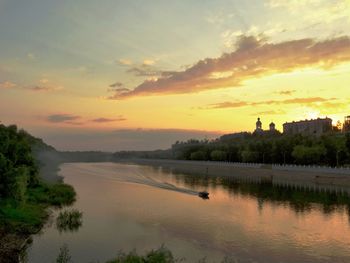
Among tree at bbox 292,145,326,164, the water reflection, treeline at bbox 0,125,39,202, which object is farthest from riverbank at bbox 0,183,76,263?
tree at bbox 292,145,326,164

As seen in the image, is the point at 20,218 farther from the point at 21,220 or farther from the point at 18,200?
the point at 18,200

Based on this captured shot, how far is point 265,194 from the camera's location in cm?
7662

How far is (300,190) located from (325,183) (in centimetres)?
1268

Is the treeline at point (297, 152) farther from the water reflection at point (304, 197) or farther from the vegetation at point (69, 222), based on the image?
the vegetation at point (69, 222)

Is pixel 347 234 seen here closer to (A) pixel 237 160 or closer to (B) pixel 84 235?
(B) pixel 84 235

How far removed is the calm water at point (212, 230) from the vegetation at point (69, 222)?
0.76m

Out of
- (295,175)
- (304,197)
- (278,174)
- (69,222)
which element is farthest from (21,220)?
(278,174)

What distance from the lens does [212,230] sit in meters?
42.7

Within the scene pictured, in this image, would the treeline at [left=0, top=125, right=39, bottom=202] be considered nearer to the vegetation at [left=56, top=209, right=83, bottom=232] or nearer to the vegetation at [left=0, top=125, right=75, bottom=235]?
the vegetation at [left=0, top=125, right=75, bottom=235]

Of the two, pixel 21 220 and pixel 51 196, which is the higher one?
pixel 51 196

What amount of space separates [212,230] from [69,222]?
1492 centimetres

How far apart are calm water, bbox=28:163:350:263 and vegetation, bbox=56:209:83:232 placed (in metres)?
0.76

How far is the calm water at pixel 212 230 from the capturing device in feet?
111

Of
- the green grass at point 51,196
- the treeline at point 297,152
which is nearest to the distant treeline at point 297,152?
the treeline at point 297,152
